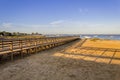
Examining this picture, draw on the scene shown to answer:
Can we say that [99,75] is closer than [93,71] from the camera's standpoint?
Yes

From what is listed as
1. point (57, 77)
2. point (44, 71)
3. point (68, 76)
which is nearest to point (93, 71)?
point (68, 76)

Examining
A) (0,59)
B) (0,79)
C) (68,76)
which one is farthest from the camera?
(0,59)

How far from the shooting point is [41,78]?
636cm

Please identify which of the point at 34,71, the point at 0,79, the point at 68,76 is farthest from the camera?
the point at 34,71

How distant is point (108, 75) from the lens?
6.84 metres

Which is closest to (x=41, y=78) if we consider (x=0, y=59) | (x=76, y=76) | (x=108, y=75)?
(x=76, y=76)

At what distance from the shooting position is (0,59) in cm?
973

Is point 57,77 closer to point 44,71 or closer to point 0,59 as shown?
point 44,71

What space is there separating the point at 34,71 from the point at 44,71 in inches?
22.0

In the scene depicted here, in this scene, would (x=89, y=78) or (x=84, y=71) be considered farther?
(x=84, y=71)

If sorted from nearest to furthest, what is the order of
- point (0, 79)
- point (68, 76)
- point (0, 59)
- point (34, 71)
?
point (0, 79), point (68, 76), point (34, 71), point (0, 59)

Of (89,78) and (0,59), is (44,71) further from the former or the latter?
(0,59)

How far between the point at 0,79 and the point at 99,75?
4.88 meters

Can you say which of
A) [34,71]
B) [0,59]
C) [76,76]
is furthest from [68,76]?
[0,59]
